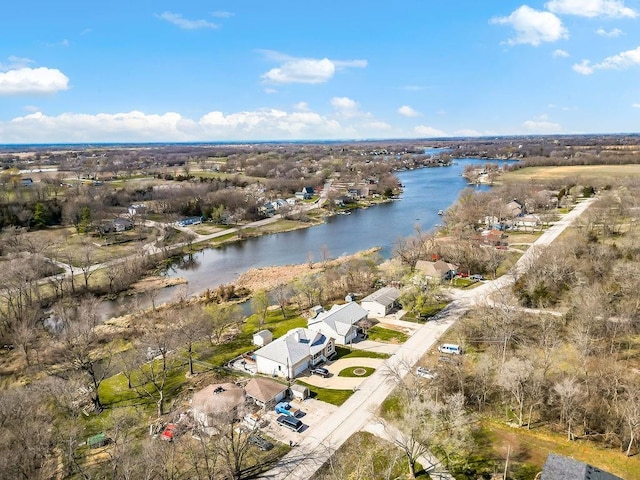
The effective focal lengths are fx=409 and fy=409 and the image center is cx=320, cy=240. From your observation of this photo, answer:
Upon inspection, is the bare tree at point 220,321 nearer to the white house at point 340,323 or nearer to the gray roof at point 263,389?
the white house at point 340,323

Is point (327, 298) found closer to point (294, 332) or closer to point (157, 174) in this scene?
point (294, 332)

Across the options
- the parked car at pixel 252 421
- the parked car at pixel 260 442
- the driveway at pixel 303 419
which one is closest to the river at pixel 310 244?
the parked car at pixel 252 421

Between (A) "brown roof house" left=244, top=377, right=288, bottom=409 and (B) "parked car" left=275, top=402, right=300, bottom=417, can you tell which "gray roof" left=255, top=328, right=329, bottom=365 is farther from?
(B) "parked car" left=275, top=402, right=300, bottom=417

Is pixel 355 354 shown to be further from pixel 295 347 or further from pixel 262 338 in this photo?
pixel 262 338

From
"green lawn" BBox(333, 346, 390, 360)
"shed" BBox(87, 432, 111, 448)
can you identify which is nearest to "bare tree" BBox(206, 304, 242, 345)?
"green lawn" BBox(333, 346, 390, 360)

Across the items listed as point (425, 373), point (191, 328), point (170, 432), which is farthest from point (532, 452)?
point (191, 328)
